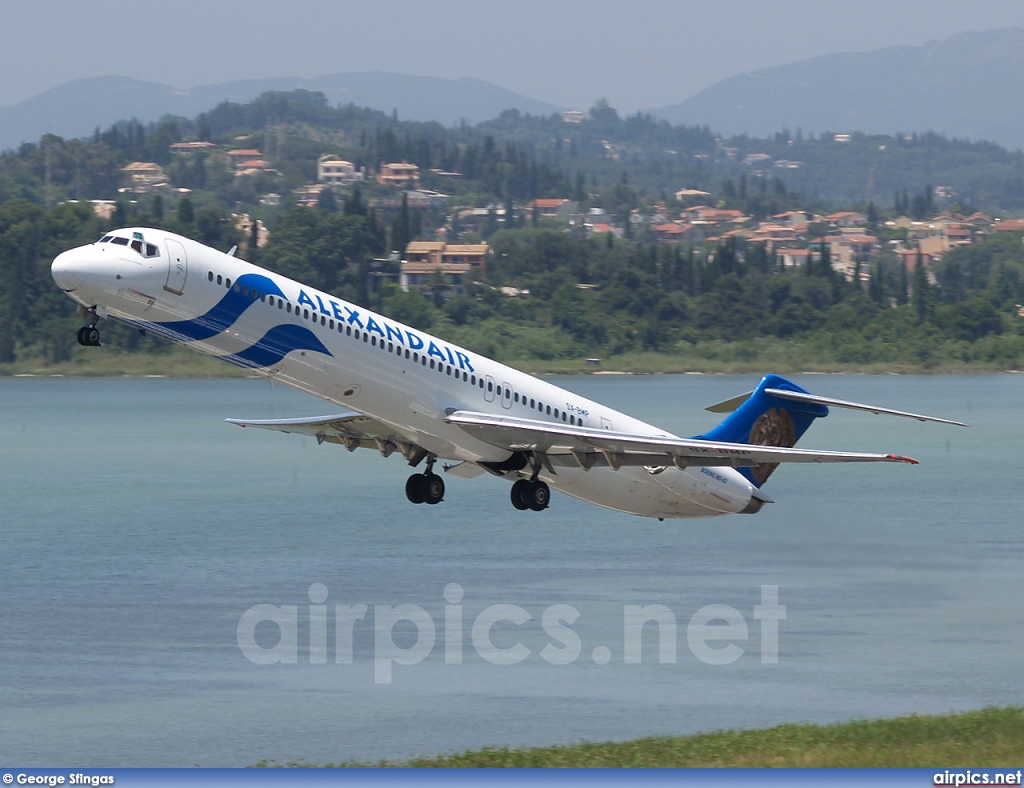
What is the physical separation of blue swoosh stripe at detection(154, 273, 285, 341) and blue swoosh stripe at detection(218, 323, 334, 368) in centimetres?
102

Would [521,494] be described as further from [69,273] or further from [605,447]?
[69,273]

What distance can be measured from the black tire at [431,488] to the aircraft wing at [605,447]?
8.70ft

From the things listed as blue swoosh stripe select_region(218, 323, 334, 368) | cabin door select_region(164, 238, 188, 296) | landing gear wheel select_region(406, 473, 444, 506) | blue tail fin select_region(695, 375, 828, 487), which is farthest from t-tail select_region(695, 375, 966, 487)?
cabin door select_region(164, 238, 188, 296)

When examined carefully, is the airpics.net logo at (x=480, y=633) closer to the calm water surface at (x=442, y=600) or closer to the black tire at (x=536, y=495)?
the calm water surface at (x=442, y=600)

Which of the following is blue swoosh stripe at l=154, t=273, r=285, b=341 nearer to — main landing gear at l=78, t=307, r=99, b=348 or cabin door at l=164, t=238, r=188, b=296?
cabin door at l=164, t=238, r=188, b=296

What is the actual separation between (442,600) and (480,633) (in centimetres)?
926

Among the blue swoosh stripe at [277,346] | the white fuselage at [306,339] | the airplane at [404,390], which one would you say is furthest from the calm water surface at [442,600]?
the blue swoosh stripe at [277,346]

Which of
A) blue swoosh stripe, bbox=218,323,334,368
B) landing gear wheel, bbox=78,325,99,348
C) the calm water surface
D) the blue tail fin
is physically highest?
landing gear wheel, bbox=78,325,99,348

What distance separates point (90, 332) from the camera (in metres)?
38.4

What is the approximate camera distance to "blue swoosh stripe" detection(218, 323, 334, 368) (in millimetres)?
41938

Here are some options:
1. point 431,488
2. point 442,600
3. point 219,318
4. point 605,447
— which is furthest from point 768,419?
point 442,600

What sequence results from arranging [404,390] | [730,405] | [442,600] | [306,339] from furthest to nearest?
[442,600]
[730,405]
[404,390]
[306,339]

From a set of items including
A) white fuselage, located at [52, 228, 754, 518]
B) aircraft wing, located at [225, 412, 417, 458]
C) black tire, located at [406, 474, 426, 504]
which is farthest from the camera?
black tire, located at [406, 474, 426, 504]

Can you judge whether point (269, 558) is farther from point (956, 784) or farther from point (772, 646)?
point (956, 784)
